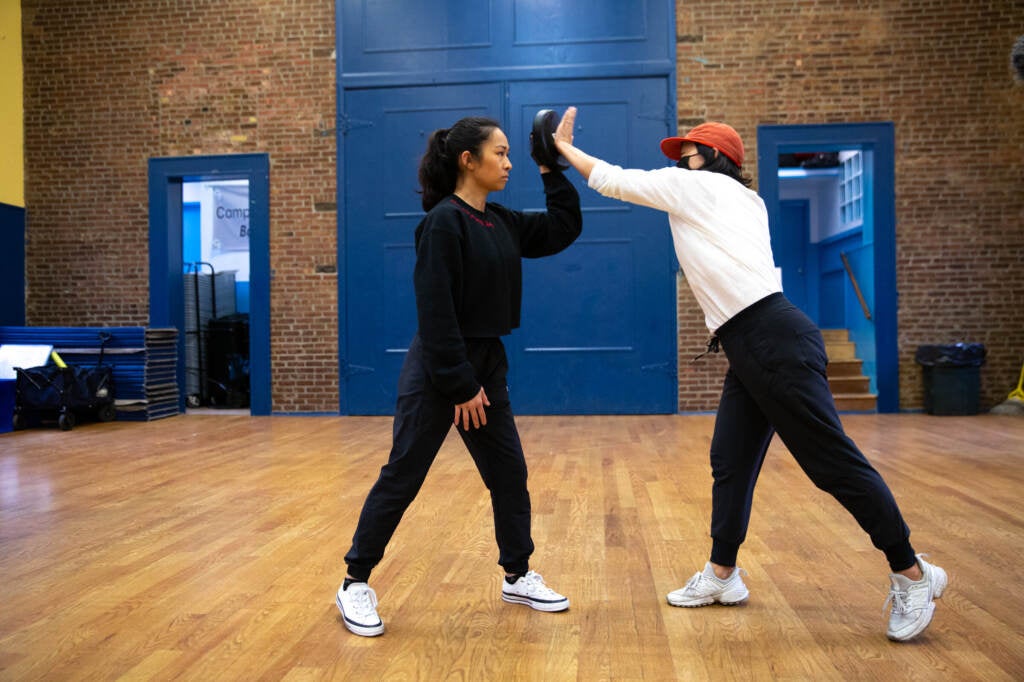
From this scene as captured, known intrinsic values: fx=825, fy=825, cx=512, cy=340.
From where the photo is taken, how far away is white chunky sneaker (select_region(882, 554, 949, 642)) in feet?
6.79

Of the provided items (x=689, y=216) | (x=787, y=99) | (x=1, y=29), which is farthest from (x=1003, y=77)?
(x=1, y=29)

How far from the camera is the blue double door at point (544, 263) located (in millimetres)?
7949

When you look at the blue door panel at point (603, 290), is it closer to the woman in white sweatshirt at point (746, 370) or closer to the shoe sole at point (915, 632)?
the woman in white sweatshirt at point (746, 370)

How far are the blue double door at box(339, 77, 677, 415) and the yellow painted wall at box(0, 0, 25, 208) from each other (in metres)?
3.59

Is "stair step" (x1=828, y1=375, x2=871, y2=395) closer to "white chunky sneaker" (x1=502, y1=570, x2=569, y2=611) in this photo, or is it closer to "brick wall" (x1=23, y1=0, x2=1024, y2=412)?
"brick wall" (x1=23, y1=0, x2=1024, y2=412)

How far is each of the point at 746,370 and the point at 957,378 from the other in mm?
6377

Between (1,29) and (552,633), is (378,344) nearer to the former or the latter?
(1,29)

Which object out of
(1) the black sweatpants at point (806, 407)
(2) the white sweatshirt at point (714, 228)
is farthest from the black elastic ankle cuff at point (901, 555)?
(2) the white sweatshirt at point (714, 228)

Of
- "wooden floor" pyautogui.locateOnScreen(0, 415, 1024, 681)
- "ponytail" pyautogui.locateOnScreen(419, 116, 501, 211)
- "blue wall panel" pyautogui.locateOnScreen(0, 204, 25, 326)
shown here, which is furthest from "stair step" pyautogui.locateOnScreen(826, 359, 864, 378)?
"blue wall panel" pyautogui.locateOnScreen(0, 204, 25, 326)

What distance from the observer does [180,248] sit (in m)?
8.84

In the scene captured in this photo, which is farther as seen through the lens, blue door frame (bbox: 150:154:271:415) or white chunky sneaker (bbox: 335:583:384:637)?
blue door frame (bbox: 150:154:271:415)

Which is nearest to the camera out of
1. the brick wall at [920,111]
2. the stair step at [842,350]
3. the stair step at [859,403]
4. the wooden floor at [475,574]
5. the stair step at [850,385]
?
the wooden floor at [475,574]

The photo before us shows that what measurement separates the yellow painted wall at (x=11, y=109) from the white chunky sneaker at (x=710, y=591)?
8686 millimetres

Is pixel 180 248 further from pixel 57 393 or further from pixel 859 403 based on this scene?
pixel 859 403
